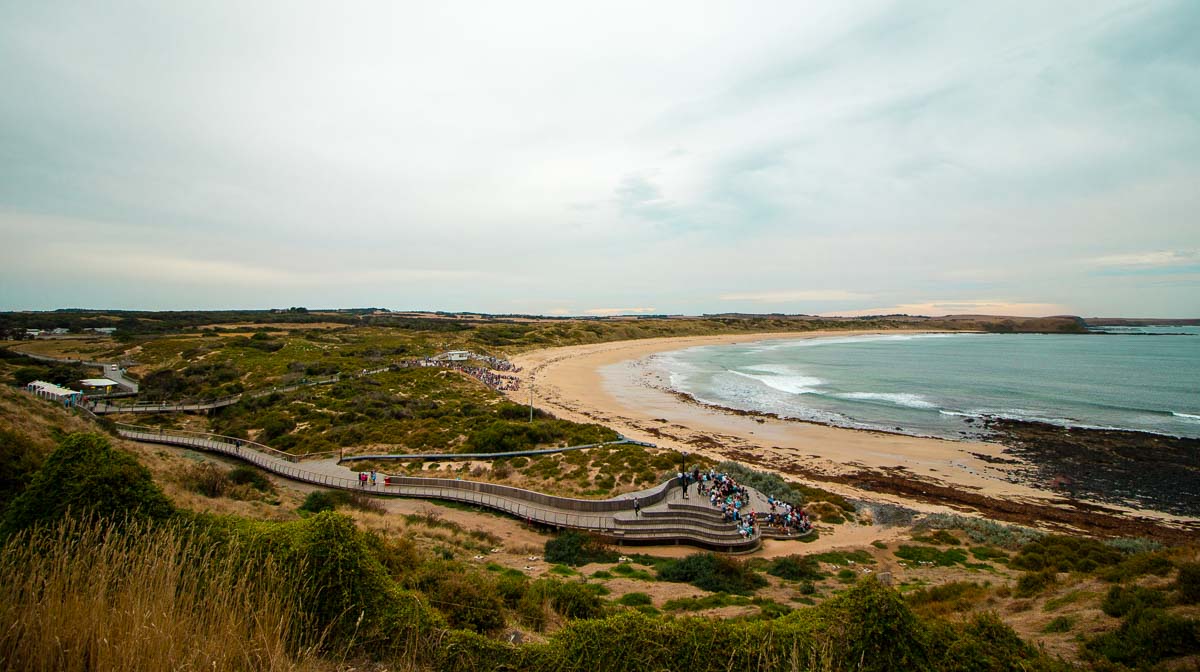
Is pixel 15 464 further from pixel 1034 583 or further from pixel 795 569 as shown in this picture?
pixel 1034 583

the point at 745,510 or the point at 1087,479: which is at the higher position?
the point at 745,510

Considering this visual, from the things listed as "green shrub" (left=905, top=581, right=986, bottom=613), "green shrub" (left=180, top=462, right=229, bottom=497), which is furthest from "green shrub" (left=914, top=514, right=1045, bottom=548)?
"green shrub" (left=180, top=462, right=229, bottom=497)

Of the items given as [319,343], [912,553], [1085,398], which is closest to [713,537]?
[912,553]

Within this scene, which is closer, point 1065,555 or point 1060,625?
point 1060,625

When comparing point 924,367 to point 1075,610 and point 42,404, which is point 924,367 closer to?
point 1075,610

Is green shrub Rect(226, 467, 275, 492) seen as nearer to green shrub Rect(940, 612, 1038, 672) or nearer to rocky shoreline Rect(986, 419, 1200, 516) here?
green shrub Rect(940, 612, 1038, 672)

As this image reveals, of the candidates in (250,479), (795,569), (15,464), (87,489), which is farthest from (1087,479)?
(15,464)

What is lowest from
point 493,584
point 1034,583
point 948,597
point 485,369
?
point 948,597
